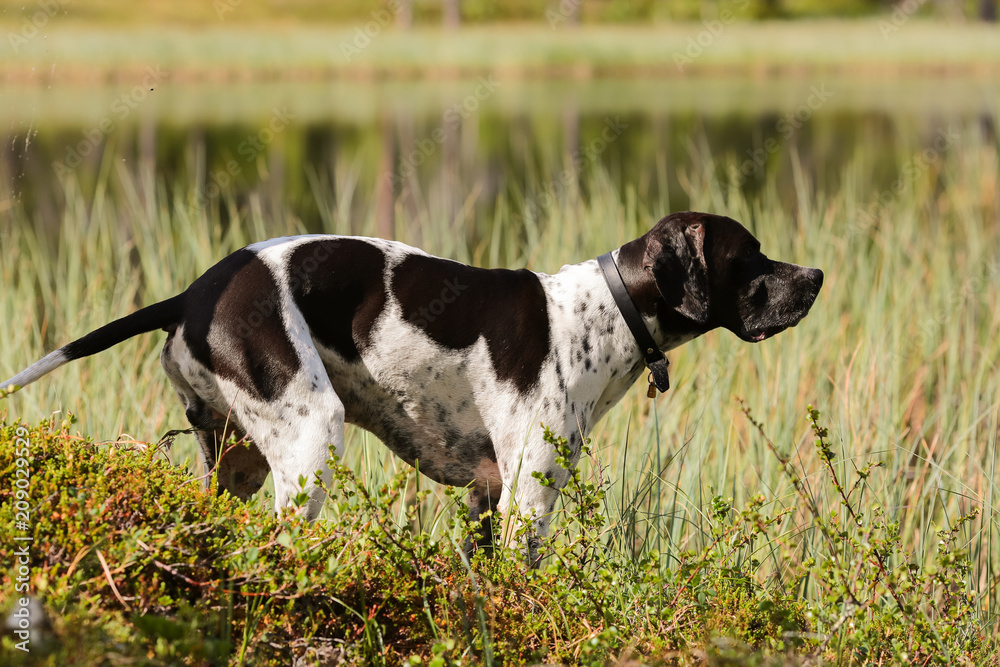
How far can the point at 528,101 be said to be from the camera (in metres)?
20.8

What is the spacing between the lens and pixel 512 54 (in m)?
25.9

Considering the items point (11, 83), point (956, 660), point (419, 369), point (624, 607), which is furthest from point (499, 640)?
point (11, 83)

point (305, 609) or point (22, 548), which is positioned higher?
point (22, 548)

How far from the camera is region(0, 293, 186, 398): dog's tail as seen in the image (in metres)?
2.48

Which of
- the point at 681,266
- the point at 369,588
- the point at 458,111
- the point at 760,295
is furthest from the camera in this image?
the point at 458,111

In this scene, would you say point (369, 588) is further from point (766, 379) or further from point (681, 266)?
point (766, 379)

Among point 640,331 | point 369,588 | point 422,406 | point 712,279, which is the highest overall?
point 712,279

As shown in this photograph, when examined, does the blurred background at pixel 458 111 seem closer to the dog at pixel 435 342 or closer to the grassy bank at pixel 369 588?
the dog at pixel 435 342

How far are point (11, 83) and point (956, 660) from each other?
1898cm

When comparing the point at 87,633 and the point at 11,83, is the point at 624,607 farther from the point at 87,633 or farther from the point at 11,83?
the point at 11,83

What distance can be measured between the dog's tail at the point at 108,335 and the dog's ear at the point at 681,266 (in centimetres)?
136

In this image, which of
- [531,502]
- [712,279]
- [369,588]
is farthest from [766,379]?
[369,588]

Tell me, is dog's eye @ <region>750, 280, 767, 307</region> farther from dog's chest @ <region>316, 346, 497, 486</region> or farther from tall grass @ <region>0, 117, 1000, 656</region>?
dog's chest @ <region>316, 346, 497, 486</region>

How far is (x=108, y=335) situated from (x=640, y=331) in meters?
1.49
